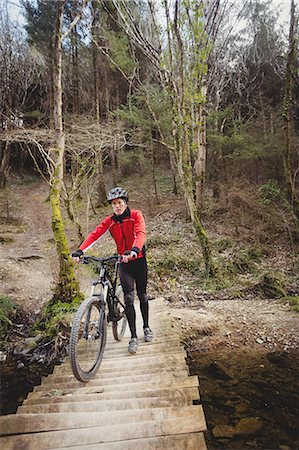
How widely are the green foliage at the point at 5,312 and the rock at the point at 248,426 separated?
5541mm

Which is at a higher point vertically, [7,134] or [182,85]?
[182,85]

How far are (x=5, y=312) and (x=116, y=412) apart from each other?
6.04 meters

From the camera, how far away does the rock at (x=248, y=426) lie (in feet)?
12.0

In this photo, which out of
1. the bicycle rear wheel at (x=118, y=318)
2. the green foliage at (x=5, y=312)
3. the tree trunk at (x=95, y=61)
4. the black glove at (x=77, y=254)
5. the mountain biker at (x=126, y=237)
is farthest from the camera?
the tree trunk at (x=95, y=61)

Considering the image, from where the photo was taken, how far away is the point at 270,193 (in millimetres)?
13211

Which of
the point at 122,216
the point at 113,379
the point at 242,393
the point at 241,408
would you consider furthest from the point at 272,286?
the point at 113,379

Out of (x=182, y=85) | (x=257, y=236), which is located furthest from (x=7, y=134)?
(x=257, y=236)

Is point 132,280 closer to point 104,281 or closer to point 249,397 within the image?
point 104,281

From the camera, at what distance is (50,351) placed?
252 inches

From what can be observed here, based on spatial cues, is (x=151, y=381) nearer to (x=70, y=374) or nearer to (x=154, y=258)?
(x=70, y=374)

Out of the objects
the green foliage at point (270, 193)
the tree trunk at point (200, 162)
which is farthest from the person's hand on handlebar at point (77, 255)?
the green foliage at point (270, 193)

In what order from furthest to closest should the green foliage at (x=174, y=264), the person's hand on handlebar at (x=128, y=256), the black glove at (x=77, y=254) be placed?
1. the green foliage at (x=174, y=264)
2. the black glove at (x=77, y=254)
3. the person's hand on handlebar at (x=128, y=256)

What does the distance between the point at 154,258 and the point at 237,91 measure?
14.6 meters

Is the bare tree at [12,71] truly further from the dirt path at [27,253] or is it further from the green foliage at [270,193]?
the green foliage at [270,193]
